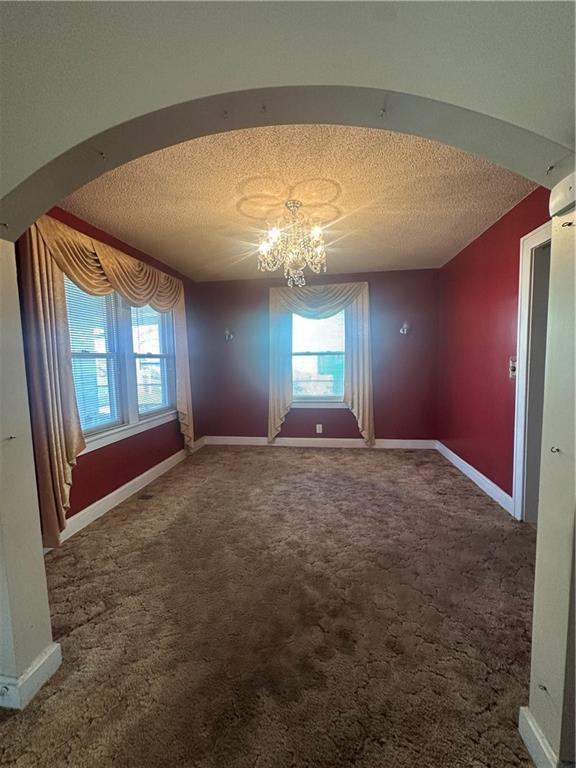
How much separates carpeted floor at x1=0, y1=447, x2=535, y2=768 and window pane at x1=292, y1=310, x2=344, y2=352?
2.41 metres

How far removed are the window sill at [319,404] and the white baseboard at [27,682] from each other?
144 inches

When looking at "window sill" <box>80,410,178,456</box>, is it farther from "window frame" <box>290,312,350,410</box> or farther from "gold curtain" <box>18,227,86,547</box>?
"window frame" <box>290,312,350,410</box>

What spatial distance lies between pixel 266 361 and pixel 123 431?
7.10 ft

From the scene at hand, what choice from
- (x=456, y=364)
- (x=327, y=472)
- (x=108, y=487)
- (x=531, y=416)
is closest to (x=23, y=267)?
(x=108, y=487)

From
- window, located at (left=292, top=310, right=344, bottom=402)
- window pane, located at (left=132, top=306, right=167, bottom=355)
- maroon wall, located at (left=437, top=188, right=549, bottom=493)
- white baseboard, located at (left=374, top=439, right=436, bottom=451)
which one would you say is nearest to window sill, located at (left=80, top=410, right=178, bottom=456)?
window pane, located at (left=132, top=306, right=167, bottom=355)

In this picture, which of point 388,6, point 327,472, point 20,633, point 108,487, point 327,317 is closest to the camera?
point 388,6

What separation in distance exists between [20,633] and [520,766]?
1.75 metres

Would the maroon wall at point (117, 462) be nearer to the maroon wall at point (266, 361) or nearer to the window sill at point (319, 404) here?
the maroon wall at point (266, 361)

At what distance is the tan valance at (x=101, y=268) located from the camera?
2299 millimetres

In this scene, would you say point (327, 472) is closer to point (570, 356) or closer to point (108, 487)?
point (108, 487)

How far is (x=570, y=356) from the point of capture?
0.91 metres

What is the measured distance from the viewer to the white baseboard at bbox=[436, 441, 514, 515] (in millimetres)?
2744

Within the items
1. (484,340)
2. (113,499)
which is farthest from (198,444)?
(484,340)

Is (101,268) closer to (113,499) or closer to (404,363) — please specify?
(113,499)
